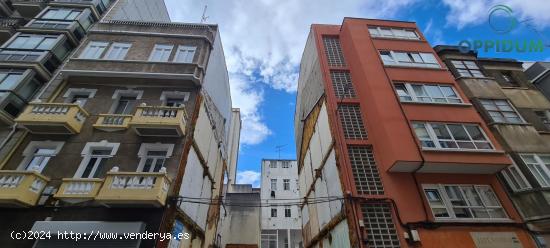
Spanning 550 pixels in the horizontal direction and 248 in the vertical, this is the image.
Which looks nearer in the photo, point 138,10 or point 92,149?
point 92,149

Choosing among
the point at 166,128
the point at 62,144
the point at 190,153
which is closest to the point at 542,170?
the point at 190,153

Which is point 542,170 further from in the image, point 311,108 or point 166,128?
point 166,128

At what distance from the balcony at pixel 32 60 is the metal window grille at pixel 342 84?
19.1 m

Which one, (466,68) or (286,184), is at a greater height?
(286,184)

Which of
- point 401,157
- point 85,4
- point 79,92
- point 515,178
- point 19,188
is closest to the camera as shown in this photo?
point 19,188

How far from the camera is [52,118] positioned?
40.3 ft

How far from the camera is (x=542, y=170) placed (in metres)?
13.0

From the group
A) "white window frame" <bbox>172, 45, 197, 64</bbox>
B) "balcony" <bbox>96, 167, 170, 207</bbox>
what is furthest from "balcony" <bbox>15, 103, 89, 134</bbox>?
"white window frame" <bbox>172, 45, 197, 64</bbox>

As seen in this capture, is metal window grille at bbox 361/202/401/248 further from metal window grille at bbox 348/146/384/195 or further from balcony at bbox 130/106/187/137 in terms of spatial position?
balcony at bbox 130/106/187/137

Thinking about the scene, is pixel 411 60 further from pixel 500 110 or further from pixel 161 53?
pixel 161 53

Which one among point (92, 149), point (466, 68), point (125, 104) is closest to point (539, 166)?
point (466, 68)

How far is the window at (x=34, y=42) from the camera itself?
52.6ft

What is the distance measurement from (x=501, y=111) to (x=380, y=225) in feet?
40.4

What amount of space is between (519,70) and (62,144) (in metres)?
32.2
